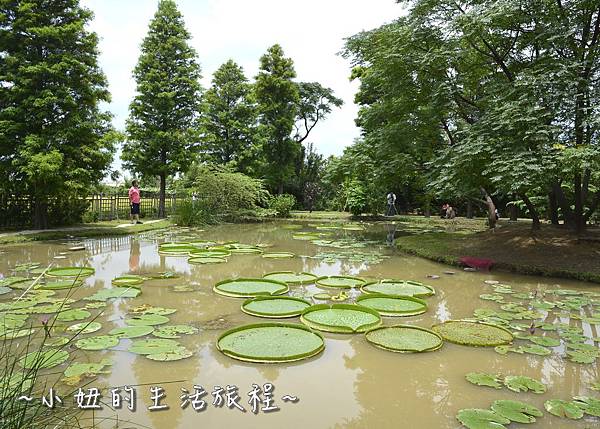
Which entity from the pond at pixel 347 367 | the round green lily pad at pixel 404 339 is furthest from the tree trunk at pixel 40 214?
the round green lily pad at pixel 404 339

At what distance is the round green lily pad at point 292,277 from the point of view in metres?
6.62

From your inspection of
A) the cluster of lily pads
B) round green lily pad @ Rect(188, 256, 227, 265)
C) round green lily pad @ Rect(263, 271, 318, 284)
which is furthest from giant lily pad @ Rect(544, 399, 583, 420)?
round green lily pad @ Rect(188, 256, 227, 265)

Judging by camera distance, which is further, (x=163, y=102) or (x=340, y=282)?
(x=163, y=102)

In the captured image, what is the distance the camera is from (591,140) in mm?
7375

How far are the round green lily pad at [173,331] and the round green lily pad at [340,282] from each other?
268 centimetres

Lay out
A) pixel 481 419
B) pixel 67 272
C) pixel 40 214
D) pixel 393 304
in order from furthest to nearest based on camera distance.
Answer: pixel 40 214
pixel 67 272
pixel 393 304
pixel 481 419

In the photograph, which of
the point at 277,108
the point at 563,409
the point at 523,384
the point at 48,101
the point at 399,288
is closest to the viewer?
the point at 563,409

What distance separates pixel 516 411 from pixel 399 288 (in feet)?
11.4

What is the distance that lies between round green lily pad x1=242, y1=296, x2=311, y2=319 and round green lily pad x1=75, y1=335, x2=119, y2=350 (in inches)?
62.3

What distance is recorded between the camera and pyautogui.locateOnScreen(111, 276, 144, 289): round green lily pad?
613cm

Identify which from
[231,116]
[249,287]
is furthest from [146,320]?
[231,116]

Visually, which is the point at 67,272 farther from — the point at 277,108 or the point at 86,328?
the point at 277,108

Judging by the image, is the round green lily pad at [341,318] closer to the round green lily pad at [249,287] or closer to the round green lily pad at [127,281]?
the round green lily pad at [249,287]

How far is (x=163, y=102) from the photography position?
645 inches
